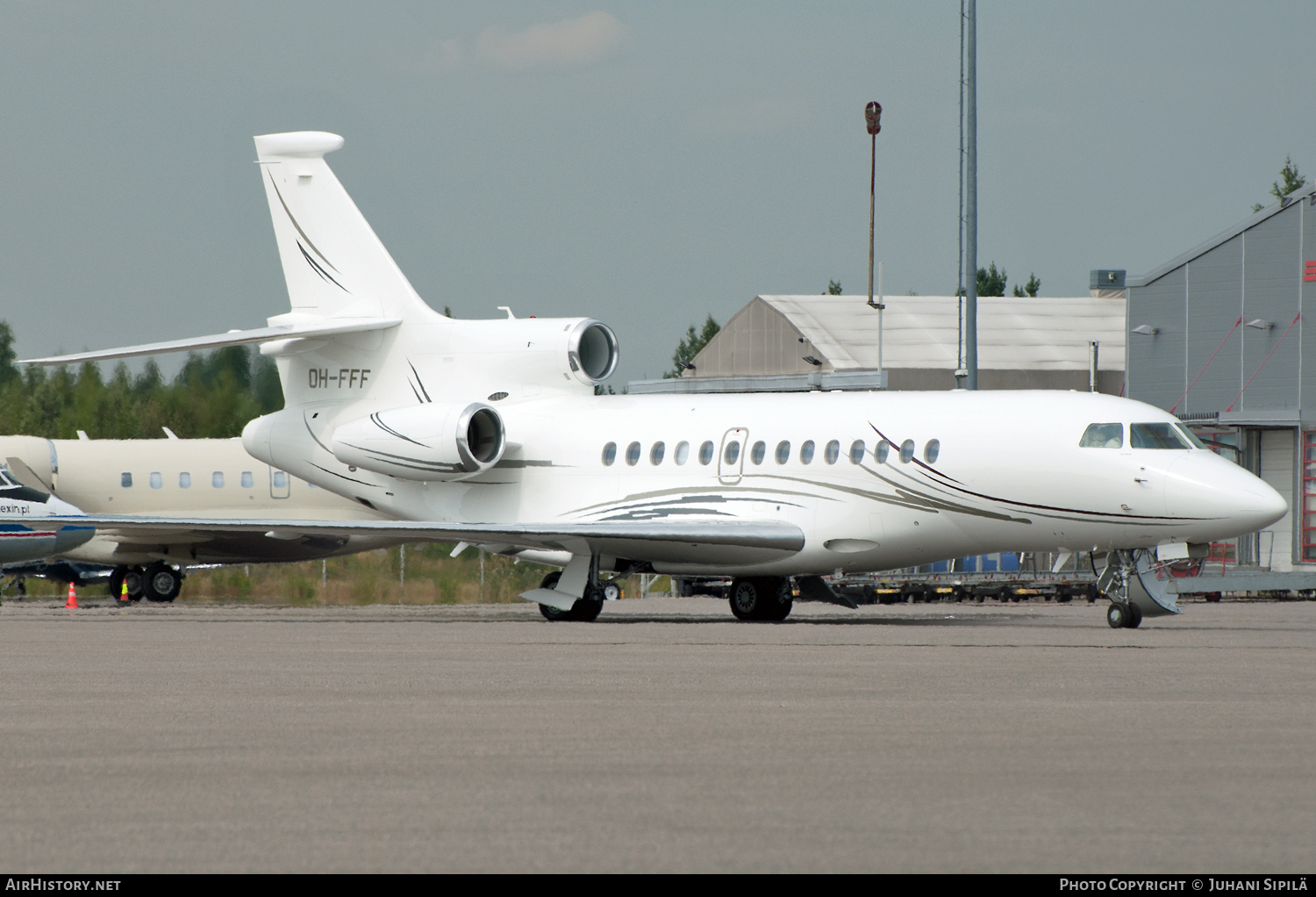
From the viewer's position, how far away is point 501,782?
7.64 metres

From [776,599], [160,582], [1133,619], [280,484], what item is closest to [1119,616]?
[1133,619]

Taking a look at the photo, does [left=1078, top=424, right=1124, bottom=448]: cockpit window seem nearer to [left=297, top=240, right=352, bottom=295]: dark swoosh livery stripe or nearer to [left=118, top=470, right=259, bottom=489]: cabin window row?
[left=297, top=240, right=352, bottom=295]: dark swoosh livery stripe

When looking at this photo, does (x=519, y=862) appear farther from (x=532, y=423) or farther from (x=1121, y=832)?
(x=532, y=423)

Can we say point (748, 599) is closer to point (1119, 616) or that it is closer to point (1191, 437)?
point (1119, 616)

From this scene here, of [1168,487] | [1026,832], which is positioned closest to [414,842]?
[1026,832]

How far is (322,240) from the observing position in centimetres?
2744

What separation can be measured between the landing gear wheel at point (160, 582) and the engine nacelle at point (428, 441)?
398 inches

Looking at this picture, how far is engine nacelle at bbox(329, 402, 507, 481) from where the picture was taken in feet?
82.1

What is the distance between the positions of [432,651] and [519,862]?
431 inches

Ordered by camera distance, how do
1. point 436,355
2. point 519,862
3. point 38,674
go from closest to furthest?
point 519,862, point 38,674, point 436,355

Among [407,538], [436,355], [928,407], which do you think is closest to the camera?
[928,407]

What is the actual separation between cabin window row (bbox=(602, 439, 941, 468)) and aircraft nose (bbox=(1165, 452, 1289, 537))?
3156 millimetres

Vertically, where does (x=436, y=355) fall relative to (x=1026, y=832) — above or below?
above

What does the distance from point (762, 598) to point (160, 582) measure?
614 inches
